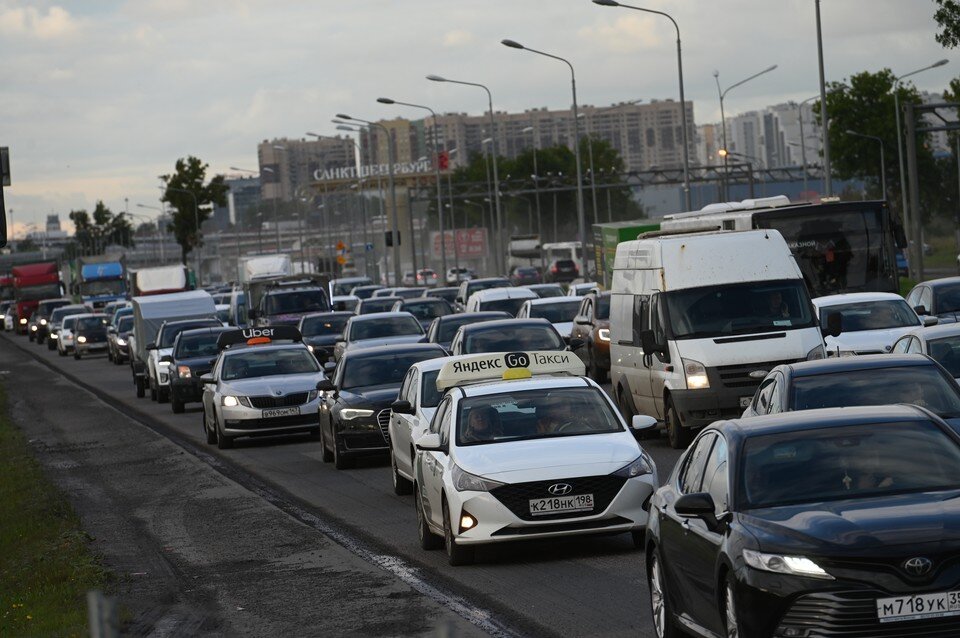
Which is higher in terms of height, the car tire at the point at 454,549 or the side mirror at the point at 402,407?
the side mirror at the point at 402,407

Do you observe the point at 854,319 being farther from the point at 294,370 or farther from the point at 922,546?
the point at 922,546

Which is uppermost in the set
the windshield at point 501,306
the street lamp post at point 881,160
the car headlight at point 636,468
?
the street lamp post at point 881,160

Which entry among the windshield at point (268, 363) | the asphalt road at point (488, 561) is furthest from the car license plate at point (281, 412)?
the asphalt road at point (488, 561)

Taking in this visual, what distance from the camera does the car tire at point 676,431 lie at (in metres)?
21.9

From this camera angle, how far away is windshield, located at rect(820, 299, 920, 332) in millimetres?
27812

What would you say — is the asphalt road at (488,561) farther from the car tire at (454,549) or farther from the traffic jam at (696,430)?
the traffic jam at (696,430)

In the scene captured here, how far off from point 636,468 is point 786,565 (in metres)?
5.99

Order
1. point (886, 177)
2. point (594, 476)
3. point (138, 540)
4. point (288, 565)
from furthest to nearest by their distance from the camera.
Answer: point (886, 177)
point (138, 540)
point (288, 565)
point (594, 476)

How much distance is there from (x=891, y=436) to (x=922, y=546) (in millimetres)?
1303

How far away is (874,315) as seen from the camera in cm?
2811

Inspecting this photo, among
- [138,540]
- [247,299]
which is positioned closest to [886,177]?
[247,299]

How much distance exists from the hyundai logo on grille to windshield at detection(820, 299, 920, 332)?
2074cm

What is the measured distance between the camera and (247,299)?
5994cm

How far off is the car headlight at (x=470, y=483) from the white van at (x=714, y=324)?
8626 mm
